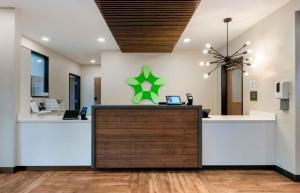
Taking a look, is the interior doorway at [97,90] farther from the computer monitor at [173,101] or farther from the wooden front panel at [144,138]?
the computer monitor at [173,101]

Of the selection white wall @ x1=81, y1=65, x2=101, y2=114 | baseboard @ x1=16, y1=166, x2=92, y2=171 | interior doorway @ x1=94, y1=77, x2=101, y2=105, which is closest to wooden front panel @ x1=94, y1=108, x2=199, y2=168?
baseboard @ x1=16, y1=166, x2=92, y2=171

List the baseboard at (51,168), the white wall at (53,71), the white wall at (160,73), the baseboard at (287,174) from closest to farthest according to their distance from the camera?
the baseboard at (287,174) < the baseboard at (51,168) < the white wall at (53,71) < the white wall at (160,73)

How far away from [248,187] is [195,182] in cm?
75

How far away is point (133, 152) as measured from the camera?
13.1 feet

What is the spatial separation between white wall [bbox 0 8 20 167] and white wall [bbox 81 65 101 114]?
664 cm

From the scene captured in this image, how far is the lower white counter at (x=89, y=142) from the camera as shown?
4027 millimetres

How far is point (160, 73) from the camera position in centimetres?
704

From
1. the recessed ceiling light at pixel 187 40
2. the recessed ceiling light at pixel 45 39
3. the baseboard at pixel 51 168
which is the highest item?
the recessed ceiling light at pixel 187 40

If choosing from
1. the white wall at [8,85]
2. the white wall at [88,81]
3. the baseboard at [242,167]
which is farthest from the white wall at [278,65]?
the white wall at [88,81]

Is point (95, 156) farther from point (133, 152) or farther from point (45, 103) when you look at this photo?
point (45, 103)

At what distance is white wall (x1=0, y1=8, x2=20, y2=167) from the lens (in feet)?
13.0

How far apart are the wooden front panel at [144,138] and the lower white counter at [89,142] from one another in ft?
0.80

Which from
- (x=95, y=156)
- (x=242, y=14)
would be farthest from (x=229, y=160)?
(x=242, y=14)

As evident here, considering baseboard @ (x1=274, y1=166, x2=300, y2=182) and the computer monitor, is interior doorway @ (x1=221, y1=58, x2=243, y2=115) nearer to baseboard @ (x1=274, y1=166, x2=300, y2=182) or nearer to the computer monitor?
baseboard @ (x1=274, y1=166, x2=300, y2=182)
